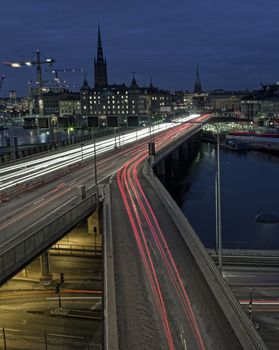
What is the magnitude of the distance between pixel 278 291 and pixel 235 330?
34.1 ft

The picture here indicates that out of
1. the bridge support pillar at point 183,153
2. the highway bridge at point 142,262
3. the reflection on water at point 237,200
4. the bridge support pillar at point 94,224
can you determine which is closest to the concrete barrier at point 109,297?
the highway bridge at point 142,262

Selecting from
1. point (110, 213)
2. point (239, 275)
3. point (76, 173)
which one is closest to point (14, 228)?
point (110, 213)

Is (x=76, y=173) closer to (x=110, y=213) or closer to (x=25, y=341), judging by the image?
(x=110, y=213)

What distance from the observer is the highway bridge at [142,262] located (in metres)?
14.9

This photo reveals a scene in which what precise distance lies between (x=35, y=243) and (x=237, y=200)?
40631 millimetres

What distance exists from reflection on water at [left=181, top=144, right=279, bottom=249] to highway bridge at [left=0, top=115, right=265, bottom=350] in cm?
953

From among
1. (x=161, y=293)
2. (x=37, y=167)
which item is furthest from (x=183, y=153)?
(x=161, y=293)

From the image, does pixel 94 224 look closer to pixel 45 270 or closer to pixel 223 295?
pixel 45 270

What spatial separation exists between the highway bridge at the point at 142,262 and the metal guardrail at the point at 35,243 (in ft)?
0.16

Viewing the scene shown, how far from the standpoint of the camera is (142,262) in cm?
2153

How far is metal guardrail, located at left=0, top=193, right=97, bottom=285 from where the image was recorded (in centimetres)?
1941

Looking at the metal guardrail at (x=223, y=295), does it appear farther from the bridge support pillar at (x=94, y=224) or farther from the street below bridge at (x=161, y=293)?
the bridge support pillar at (x=94, y=224)

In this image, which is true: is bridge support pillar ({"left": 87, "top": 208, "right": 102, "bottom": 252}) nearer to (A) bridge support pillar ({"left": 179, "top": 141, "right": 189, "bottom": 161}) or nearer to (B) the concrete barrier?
(B) the concrete barrier

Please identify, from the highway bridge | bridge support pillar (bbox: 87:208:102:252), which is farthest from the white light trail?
bridge support pillar (bbox: 87:208:102:252)
